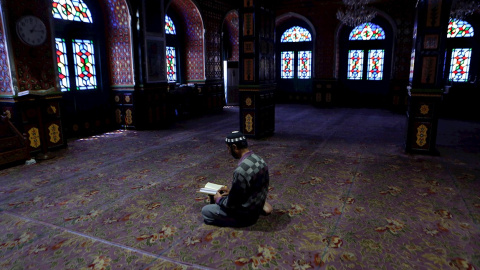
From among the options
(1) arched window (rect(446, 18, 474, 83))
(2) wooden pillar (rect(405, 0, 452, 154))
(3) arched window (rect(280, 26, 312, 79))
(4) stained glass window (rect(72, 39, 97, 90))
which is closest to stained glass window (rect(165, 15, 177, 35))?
(4) stained glass window (rect(72, 39, 97, 90))

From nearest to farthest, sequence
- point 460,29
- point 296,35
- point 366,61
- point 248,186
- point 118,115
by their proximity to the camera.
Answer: point 248,186
point 118,115
point 460,29
point 366,61
point 296,35

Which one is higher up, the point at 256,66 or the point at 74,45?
the point at 74,45

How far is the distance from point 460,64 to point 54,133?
43.1ft

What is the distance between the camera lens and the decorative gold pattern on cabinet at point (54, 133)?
6.40 metres

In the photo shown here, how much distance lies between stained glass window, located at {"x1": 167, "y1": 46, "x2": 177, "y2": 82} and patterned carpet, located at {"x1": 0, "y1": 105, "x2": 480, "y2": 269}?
480 cm

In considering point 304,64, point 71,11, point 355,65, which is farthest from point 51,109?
point 355,65

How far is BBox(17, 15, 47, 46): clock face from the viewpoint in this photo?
5.67 meters

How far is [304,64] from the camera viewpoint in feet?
48.0

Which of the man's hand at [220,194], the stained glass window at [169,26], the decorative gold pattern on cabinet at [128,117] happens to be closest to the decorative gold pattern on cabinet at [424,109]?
the man's hand at [220,194]

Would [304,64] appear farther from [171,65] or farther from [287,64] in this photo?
[171,65]

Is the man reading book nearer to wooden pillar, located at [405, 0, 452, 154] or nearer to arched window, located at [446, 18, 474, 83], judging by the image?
wooden pillar, located at [405, 0, 452, 154]

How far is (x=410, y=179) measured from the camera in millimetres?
4609

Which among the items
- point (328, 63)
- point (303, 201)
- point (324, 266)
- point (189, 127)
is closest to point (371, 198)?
point (303, 201)

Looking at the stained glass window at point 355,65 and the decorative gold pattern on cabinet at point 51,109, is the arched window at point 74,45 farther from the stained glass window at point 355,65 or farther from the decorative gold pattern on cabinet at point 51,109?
the stained glass window at point 355,65
